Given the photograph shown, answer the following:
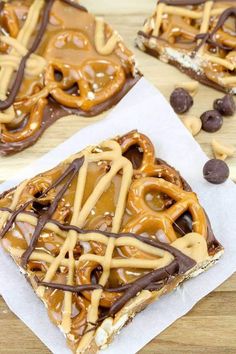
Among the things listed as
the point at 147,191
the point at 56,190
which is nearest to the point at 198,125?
the point at 147,191

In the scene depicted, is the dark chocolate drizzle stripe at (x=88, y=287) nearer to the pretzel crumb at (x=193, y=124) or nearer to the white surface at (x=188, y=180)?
the white surface at (x=188, y=180)

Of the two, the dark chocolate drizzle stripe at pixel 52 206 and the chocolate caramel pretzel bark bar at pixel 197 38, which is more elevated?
the chocolate caramel pretzel bark bar at pixel 197 38

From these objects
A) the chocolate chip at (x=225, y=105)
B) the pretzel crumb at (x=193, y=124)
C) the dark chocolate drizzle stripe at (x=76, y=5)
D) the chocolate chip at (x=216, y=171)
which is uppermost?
the dark chocolate drizzle stripe at (x=76, y=5)

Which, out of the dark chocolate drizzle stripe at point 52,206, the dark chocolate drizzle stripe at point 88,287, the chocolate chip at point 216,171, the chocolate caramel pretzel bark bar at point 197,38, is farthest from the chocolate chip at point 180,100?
the dark chocolate drizzle stripe at point 88,287

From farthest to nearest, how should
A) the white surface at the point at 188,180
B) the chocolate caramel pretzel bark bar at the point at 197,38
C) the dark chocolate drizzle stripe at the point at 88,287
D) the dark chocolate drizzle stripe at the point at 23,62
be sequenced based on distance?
the chocolate caramel pretzel bark bar at the point at 197,38, the dark chocolate drizzle stripe at the point at 23,62, the white surface at the point at 188,180, the dark chocolate drizzle stripe at the point at 88,287

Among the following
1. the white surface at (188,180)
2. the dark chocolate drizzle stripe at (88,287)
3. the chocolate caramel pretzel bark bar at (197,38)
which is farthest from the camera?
the chocolate caramel pretzel bark bar at (197,38)

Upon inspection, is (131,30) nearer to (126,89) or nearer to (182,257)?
(126,89)

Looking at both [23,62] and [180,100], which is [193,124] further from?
[23,62]
